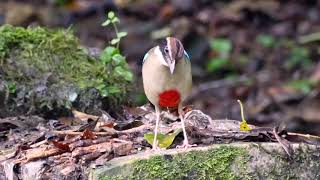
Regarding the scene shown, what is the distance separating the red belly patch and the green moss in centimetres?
28

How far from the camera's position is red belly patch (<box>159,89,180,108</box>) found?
12.2 feet

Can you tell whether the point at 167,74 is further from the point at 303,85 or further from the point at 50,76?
the point at 303,85

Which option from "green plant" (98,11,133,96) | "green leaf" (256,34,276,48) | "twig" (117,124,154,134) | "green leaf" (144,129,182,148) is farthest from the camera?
"green leaf" (256,34,276,48)

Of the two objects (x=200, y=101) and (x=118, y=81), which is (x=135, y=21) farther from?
(x=118, y=81)

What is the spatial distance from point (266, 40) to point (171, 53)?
661 cm

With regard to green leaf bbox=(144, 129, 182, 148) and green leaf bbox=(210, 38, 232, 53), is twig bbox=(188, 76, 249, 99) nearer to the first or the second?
green leaf bbox=(210, 38, 232, 53)

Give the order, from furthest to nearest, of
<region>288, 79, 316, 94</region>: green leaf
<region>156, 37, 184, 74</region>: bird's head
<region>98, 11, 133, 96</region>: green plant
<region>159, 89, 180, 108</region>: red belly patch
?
<region>288, 79, 316, 94</region>: green leaf → <region>98, 11, 133, 96</region>: green plant → <region>159, 89, 180, 108</region>: red belly patch → <region>156, 37, 184, 74</region>: bird's head

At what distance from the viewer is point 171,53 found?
3518 millimetres

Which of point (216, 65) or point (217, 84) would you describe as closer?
point (217, 84)

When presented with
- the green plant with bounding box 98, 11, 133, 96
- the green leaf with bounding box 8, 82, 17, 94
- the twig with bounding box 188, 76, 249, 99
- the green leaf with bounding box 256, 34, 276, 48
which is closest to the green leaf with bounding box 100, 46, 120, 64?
the green plant with bounding box 98, 11, 133, 96

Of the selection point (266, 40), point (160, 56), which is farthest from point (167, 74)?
point (266, 40)

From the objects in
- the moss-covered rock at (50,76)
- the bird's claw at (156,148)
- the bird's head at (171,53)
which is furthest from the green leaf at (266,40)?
the bird's head at (171,53)

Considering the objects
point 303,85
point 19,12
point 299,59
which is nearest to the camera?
point 303,85

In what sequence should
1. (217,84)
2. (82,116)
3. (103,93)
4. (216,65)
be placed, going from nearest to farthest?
(82,116), (103,93), (217,84), (216,65)
